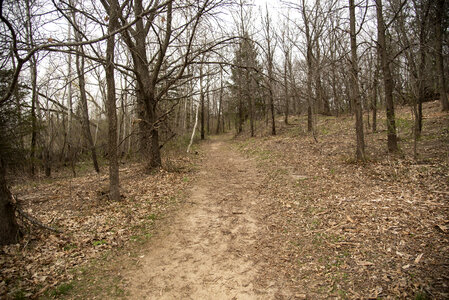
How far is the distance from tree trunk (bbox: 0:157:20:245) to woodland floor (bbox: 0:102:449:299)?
26 cm

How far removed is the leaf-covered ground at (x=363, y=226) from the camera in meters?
3.25

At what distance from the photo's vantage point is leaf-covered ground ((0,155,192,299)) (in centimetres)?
363

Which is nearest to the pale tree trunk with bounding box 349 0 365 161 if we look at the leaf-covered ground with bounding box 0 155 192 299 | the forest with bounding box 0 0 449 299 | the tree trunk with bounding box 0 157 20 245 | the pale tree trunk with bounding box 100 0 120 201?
the forest with bounding box 0 0 449 299

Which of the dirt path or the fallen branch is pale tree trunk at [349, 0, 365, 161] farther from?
the fallen branch

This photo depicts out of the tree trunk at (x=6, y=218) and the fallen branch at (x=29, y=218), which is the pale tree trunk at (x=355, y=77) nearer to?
the fallen branch at (x=29, y=218)

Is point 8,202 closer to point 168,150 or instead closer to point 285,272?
point 285,272

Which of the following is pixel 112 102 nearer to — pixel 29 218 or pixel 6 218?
pixel 29 218

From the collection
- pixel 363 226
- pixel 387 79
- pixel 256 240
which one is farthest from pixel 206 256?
pixel 387 79

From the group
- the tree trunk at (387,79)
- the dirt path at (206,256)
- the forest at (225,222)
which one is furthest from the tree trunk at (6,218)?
the tree trunk at (387,79)

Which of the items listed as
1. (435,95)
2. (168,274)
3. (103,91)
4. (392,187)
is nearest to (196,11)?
(168,274)

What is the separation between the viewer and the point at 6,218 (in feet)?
14.0

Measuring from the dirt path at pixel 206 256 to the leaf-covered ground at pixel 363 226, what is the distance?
35 cm

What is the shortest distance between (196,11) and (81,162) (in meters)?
17.2

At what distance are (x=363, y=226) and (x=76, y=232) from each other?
235 inches
